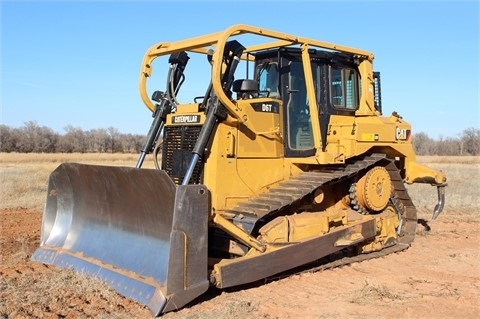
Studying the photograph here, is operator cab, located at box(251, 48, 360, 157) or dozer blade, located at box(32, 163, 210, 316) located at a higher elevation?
operator cab, located at box(251, 48, 360, 157)

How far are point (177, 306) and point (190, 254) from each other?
53 centimetres

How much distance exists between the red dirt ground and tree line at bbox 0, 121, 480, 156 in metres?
53.1

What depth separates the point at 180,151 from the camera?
6555 mm

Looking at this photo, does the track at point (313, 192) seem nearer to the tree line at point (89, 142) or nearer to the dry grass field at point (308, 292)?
the dry grass field at point (308, 292)

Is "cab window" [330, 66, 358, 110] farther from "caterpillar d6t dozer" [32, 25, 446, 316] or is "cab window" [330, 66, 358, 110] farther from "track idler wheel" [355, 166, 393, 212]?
"track idler wheel" [355, 166, 393, 212]

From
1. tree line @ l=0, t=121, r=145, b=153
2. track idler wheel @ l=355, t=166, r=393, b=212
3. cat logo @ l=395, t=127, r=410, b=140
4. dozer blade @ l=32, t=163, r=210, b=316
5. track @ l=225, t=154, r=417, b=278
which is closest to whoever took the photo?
dozer blade @ l=32, t=163, r=210, b=316

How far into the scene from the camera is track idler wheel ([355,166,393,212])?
753 centimetres

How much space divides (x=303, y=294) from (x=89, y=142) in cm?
6226

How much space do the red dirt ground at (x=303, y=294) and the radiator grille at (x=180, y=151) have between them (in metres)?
1.47

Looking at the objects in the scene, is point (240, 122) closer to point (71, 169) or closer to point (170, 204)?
point (170, 204)

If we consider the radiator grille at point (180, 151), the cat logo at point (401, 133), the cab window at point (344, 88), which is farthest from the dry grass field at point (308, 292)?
the cab window at point (344, 88)

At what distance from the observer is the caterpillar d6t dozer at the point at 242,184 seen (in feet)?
18.3

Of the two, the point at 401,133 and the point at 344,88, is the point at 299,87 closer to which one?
the point at 344,88

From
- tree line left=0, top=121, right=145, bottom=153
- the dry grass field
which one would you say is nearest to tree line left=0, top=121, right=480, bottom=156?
tree line left=0, top=121, right=145, bottom=153
